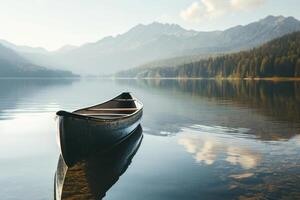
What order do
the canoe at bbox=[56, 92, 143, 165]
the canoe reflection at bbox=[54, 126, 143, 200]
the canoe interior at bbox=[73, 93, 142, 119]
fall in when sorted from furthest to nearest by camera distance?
the canoe interior at bbox=[73, 93, 142, 119] → the canoe at bbox=[56, 92, 143, 165] → the canoe reflection at bbox=[54, 126, 143, 200]

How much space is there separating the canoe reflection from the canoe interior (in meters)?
6.35

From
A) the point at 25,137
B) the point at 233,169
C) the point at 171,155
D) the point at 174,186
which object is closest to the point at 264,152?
the point at 233,169

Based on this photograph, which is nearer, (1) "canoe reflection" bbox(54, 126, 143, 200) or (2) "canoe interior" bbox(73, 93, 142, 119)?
(1) "canoe reflection" bbox(54, 126, 143, 200)

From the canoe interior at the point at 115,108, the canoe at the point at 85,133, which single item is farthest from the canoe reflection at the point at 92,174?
the canoe interior at the point at 115,108

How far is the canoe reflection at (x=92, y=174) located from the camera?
52.5ft

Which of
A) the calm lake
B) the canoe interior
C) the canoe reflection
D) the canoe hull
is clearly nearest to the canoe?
the canoe hull

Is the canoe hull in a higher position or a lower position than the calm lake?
higher

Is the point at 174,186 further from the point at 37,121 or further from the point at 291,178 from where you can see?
the point at 37,121

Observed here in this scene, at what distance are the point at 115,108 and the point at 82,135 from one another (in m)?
22.1

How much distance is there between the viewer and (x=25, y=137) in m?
31.4

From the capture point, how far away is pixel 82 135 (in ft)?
65.4

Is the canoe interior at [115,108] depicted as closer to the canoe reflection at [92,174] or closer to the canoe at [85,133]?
the canoe at [85,133]

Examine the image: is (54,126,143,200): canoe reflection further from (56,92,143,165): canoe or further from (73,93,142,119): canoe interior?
(73,93,142,119): canoe interior

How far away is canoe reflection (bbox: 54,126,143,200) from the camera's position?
52.5 ft
